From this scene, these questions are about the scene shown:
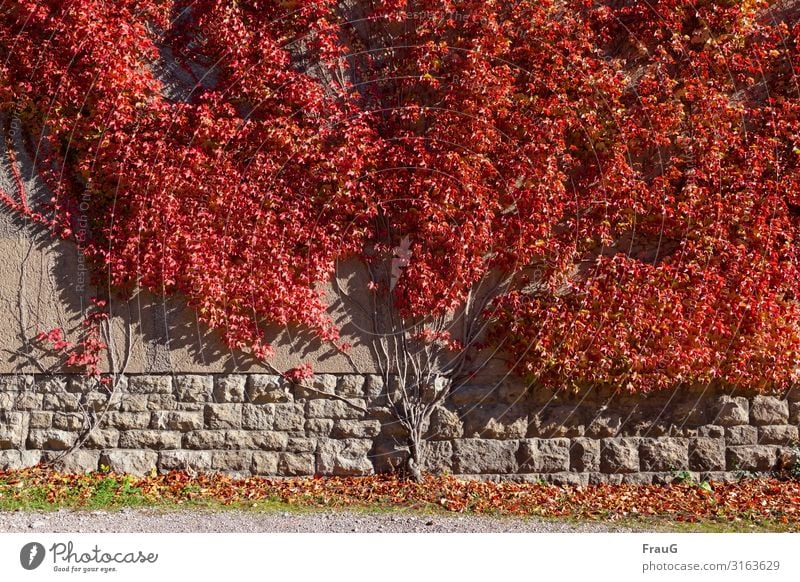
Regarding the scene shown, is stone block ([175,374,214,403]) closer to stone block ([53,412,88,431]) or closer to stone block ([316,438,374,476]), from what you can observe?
stone block ([53,412,88,431])

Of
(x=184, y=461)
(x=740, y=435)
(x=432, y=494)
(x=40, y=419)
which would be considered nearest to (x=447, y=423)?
(x=432, y=494)

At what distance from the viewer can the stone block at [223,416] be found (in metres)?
7.92

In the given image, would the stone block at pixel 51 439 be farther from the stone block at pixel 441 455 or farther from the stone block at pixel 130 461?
the stone block at pixel 441 455

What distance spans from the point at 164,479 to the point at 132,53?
401cm

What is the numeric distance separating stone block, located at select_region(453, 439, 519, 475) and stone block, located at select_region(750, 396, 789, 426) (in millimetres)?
2312

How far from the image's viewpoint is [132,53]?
25.9ft

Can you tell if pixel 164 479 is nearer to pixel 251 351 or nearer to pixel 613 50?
pixel 251 351

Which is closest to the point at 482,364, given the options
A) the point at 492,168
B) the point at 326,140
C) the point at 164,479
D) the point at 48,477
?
the point at 492,168

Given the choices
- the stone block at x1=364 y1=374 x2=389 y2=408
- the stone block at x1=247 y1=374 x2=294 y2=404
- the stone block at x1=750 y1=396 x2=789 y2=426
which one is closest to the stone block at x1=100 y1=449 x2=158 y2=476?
the stone block at x1=247 y1=374 x2=294 y2=404

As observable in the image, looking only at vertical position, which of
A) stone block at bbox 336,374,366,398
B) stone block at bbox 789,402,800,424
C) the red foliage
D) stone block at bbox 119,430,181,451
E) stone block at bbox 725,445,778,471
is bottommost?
stone block at bbox 725,445,778,471

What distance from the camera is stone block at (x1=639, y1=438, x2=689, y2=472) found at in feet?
26.3

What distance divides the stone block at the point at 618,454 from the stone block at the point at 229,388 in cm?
348

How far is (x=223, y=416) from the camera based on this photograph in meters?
7.92

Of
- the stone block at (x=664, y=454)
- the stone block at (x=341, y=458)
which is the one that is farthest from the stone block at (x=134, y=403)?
the stone block at (x=664, y=454)
